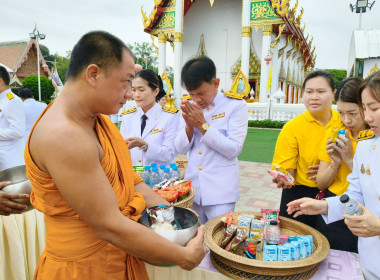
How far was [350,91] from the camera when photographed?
171 centimetres

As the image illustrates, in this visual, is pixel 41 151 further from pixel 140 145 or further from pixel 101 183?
pixel 140 145

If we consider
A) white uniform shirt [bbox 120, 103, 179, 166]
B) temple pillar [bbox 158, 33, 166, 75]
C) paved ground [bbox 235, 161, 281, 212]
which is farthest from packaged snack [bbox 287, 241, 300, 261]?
temple pillar [bbox 158, 33, 166, 75]

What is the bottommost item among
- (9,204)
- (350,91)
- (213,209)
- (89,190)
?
(213,209)

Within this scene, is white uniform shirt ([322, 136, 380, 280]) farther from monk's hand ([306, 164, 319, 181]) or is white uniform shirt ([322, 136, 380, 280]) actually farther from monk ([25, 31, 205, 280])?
monk ([25, 31, 205, 280])

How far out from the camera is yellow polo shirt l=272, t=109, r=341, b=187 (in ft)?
6.48

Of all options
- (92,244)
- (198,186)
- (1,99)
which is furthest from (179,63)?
(92,244)

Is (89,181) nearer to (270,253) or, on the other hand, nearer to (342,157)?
(270,253)

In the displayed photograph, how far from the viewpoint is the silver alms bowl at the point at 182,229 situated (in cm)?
105

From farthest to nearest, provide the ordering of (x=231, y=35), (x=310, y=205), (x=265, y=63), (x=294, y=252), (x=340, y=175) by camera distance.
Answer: (x=231, y=35) → (x=265, y=63) → (x=340, y=175) → (x=310, y=205) → (x=294, y=252)

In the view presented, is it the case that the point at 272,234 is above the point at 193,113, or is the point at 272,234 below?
below

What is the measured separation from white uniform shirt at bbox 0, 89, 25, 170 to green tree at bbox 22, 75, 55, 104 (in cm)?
1515

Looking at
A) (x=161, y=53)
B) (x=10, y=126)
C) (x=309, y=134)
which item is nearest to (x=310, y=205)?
(x=309, y=134)

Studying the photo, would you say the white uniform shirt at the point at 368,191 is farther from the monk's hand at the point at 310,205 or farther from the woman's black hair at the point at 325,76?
the woman's black hair at the point at 325,76

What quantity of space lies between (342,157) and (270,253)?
89cm
